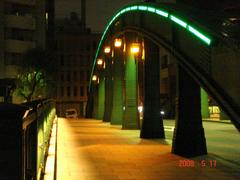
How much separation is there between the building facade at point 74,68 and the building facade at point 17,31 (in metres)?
32.3

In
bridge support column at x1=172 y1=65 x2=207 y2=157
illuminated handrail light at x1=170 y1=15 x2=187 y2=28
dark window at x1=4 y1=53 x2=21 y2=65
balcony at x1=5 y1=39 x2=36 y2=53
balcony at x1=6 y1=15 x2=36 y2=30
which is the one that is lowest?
bridge support column at x1=172 y1=65 x2=207 y2=157

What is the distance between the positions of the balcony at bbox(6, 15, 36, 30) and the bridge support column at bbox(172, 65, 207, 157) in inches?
2072

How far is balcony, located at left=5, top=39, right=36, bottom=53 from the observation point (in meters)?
64.5

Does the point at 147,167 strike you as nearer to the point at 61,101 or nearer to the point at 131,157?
the point at 131,157

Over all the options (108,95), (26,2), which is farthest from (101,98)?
(26,2)

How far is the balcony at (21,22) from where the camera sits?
64.6 meters

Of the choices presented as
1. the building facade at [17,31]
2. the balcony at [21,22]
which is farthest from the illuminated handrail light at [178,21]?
the balcony at [21,22]

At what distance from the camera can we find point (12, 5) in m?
67.8

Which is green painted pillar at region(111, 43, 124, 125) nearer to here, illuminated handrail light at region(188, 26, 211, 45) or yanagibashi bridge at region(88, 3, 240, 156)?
yanagibashi bridge at region(88, 3, 240, 156)

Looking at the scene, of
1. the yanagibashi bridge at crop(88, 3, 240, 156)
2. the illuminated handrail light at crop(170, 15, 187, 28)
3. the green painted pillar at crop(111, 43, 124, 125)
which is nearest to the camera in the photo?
the yanagibashi bridge at crop(88, 3, 240, 156)
